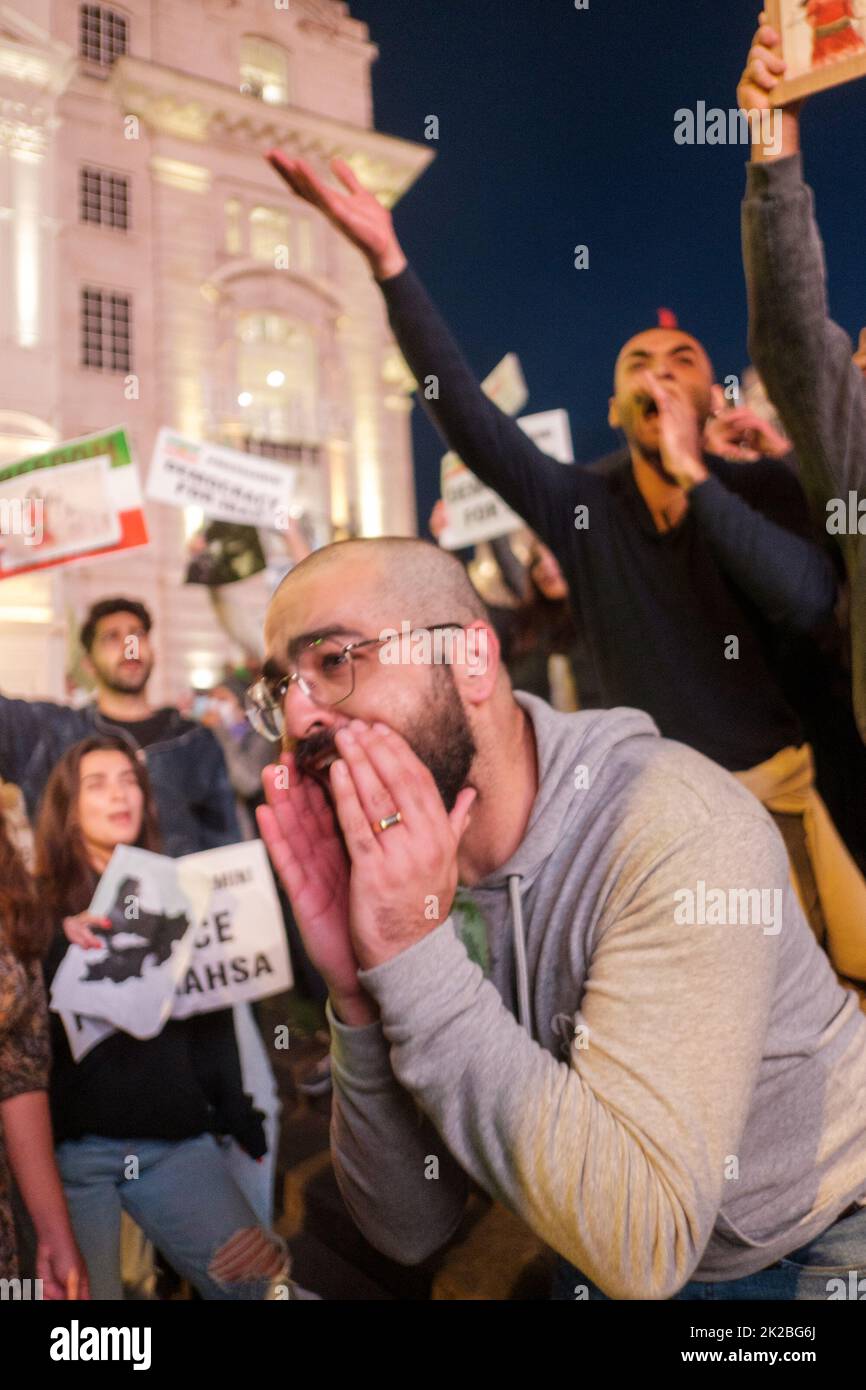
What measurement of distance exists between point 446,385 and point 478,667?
2.41ft

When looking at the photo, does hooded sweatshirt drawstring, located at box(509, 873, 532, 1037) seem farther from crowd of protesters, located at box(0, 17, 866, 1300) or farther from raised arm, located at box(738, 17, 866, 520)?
raised arm, located at box(738, 17, 866, 520)

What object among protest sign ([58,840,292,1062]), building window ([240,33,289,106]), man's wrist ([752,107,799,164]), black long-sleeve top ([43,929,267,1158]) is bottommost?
black long-sleeve top ([43,929,267,1158])

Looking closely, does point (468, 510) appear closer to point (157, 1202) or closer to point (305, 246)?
point (305, 246)

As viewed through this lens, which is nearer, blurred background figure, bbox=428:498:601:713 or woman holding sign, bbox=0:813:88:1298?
woman holding sign, bbox=0:813:88:1298

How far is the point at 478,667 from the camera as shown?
1.23 metres

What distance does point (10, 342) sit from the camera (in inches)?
78.8

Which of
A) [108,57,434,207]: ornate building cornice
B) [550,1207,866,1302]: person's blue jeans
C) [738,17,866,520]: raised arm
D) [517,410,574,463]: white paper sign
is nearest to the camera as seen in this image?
[550,1207,866,1302]: person's blue jeans

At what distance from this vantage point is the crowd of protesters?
0.94 m

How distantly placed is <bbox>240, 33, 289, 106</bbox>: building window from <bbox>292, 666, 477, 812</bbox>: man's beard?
5.24 ft

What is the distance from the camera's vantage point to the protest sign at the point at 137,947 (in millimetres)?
1887

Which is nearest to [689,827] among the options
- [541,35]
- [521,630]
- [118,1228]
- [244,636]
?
[521,630]

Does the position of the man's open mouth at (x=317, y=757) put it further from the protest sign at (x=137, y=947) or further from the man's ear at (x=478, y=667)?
the protest sign at (x=137, y=947)

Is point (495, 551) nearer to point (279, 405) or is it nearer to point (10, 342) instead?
point (279, 405)

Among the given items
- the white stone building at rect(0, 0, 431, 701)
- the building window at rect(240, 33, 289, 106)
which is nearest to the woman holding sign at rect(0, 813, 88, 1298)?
the white stone building at rect(0, 0, 431, 701)
